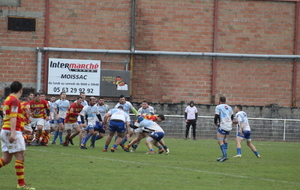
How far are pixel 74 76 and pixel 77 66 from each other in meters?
0.63

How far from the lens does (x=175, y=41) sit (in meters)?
34.6

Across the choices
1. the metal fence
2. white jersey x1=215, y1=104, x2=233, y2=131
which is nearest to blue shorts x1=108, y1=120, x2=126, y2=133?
white jersey x1=215, y1=104, x2=233, y2=131

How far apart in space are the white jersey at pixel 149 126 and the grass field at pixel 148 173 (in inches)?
66.2

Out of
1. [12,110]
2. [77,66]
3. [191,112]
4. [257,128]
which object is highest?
[77,66]

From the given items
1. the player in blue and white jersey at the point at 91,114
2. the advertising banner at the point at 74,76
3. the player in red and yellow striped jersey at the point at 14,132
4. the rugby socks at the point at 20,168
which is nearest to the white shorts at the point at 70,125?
the player in blue and white jersey at the point at 91,114

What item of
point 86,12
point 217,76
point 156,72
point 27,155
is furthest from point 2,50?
point 27,155

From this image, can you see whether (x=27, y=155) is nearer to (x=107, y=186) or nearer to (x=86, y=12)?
(x=107, y=186)

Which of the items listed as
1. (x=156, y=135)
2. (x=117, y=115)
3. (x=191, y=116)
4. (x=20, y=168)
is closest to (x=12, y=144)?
(x=20, y=168)

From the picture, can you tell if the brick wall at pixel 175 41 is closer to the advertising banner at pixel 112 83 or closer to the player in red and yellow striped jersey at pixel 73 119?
the advertising banner at pixel 112 83

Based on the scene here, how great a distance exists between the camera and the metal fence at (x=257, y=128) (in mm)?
33125

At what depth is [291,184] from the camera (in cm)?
1195

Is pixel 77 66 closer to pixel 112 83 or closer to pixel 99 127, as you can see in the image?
pixel 112 83

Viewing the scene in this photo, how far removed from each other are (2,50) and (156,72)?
929cm

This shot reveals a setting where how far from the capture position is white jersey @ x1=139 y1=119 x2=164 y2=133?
64.2 ft
